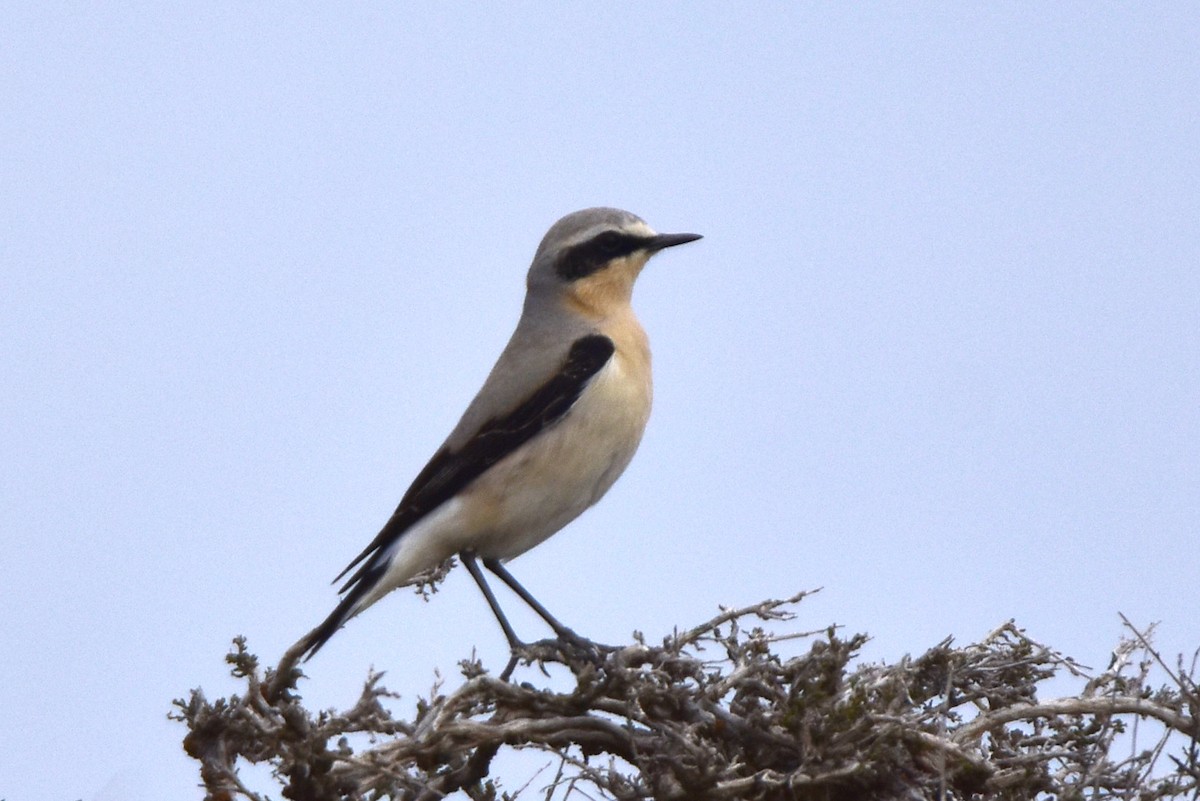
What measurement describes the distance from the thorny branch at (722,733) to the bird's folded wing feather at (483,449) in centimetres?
179

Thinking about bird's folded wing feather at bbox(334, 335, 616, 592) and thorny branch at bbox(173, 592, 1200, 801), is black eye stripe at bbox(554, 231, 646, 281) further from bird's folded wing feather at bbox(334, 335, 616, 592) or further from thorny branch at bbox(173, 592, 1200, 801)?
thorny branch at bbox(173, 592, 1200, 801)

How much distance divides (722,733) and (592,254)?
3.67 meters

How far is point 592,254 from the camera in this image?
9.12 m

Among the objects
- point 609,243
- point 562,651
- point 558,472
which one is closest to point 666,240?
point 609,243

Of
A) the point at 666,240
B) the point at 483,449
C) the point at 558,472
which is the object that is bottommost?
the point at 558,472

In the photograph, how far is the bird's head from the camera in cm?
907

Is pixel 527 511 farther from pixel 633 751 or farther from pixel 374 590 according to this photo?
pixel 633 751

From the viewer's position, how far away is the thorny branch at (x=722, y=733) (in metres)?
5.71

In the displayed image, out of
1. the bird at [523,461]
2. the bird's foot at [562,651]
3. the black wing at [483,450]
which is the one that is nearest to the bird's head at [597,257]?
the bird at [523,461]

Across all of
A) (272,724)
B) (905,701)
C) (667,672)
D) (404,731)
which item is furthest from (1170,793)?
(272,724)

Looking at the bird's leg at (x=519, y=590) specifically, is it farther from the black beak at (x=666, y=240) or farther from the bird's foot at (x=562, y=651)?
the black beak at (x=666, y=240)

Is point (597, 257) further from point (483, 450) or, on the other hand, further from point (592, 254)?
point (483, 450)

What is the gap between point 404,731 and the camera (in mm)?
5781

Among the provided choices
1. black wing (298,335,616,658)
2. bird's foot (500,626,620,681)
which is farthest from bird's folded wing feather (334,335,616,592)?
bird's foot (500,626,620,681)
